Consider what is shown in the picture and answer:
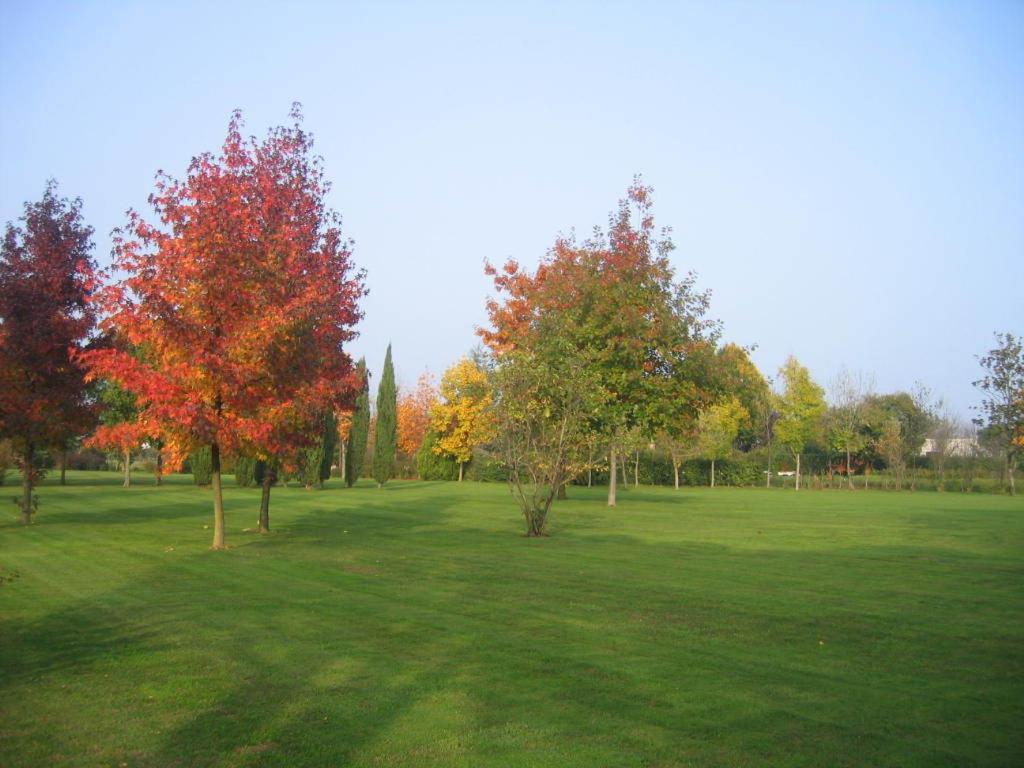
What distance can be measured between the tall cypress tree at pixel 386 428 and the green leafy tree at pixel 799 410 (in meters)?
27.3

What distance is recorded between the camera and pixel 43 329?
66.7 ft

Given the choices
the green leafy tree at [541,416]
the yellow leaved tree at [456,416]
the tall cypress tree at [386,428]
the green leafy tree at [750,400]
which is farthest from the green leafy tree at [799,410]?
the green leafy tree at [541,416]

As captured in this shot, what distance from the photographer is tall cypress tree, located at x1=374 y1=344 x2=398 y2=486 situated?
158 ft

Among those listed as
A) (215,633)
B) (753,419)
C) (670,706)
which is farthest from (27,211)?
(753,419)

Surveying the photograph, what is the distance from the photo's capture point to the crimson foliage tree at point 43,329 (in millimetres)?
20094

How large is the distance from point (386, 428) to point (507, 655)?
43.4 meters

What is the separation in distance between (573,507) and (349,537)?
44.4 feet

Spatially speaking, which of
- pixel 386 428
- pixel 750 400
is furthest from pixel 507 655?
pixel 750 400

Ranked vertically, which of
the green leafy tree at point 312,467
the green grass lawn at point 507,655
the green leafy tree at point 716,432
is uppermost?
the green leafy tree at point 716,432

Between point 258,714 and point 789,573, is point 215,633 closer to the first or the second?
point 258,714

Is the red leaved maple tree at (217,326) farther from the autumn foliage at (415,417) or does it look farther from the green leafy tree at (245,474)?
the autumn foliage at (415,417)

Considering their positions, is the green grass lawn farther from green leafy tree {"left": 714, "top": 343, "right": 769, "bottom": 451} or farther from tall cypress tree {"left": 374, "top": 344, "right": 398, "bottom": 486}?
green leafy tree {"left": 714, "top": 343, "right": 769, "bottom": 451}

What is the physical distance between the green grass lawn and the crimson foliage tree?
182 inches

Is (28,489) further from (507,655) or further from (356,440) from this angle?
(356,440)
